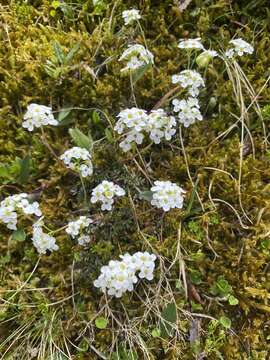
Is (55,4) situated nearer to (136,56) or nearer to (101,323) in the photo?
(136,56)

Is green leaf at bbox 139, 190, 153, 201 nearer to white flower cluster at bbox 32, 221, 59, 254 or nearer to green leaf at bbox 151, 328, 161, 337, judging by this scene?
white flower cluster at bbox 32, 221, 59, 254

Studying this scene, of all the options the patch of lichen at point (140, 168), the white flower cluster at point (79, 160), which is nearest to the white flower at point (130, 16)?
the patch of lichen at point (140, 168)

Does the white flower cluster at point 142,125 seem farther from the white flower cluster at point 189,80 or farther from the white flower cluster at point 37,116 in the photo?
the white flower cluster at point 37,116

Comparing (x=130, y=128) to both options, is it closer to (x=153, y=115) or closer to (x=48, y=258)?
(x=153, y=115)

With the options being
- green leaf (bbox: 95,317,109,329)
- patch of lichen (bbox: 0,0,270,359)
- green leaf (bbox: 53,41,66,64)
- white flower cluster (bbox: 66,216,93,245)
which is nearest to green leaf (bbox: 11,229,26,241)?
patch of lichen (bbox: 0,0,270,359)

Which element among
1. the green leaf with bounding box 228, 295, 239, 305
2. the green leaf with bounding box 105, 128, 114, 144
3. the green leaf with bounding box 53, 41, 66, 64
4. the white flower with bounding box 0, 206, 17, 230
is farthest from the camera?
the green leaf with bounding box 53, 41, 66, 64

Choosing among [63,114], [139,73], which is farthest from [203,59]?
[63,114]

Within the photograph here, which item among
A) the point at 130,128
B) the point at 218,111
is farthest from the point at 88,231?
the point at 218,111
